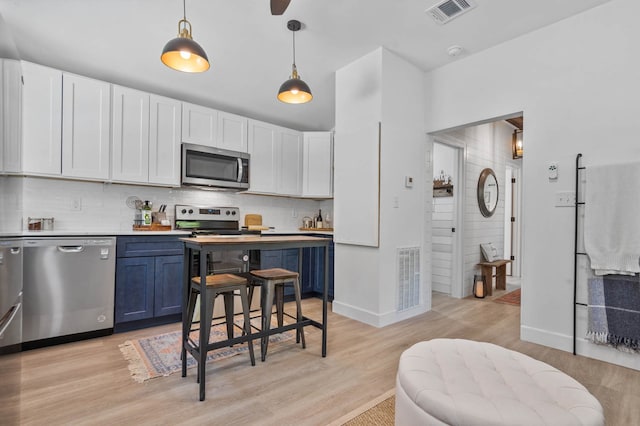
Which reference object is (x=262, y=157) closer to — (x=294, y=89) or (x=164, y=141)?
(x=164, y=141)

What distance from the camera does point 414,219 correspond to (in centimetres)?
372

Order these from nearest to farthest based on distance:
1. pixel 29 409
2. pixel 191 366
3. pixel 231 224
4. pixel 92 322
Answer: pixel 29 409 → pixel 191 366 → pixel 92 322 → pixel 231 224

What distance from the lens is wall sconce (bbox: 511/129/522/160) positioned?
5812 millimetres

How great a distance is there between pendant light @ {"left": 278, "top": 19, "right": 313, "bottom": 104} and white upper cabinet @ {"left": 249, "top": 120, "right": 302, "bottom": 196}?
5.95 ft

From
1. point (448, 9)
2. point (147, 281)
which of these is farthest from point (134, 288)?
point (448, 9)

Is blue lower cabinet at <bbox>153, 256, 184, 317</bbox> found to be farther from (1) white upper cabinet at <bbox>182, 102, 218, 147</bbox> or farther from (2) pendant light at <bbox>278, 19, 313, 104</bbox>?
(2) pendant light at <bbox>278, 19, 313, 104</bbox>

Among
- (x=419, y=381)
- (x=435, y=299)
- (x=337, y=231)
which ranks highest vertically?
(x=337, y=231)

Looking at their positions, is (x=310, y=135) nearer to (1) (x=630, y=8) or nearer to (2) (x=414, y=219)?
(2) (x=414, y=219)

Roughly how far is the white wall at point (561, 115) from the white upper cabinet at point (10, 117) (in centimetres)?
347

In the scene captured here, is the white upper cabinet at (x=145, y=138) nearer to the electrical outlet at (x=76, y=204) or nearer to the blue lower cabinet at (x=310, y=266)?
the electrical outlet at (x=76, y=204)

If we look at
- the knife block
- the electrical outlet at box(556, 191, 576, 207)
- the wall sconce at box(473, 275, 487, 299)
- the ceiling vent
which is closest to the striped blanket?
the electrical outlet at box(556, 191, 576, 207)

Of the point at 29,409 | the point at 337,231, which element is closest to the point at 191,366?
the point at 29,409

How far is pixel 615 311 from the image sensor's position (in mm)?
2451

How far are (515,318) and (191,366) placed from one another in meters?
3.39
